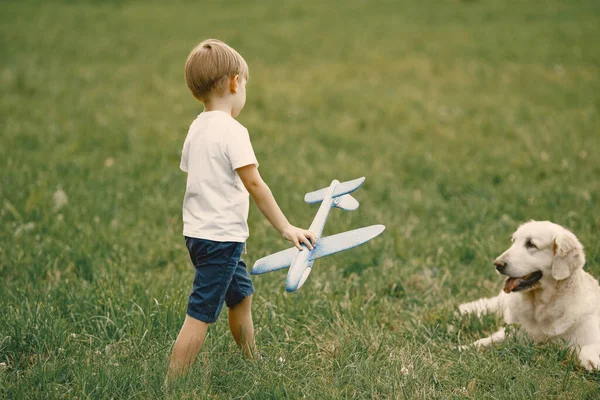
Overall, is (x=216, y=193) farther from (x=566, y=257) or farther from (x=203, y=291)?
(x=566, y=257)

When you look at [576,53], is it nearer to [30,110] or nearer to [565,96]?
[565,96]

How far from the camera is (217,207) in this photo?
3.04 meters

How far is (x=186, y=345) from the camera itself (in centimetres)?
311

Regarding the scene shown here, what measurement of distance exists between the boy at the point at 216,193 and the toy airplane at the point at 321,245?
0.21 ft

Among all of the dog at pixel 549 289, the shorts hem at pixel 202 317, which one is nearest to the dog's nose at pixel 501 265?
the dog at pixel 549 289

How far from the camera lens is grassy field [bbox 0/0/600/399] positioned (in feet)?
10.8

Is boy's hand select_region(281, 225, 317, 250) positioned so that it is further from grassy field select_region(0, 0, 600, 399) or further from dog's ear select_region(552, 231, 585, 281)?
dog's ear select_region(552, 231, 585, 281)

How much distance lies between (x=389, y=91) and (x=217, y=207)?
751 cm

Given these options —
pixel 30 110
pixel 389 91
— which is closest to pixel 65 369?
pixel 30 110

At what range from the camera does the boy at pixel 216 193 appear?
3.01 meters

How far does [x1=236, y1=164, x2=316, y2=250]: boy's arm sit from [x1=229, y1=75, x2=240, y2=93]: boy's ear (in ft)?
1.29

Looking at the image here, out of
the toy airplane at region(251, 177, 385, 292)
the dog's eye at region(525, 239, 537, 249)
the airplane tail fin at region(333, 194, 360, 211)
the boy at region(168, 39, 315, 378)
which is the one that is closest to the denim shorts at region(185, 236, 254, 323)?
the boy at region(168, 39, 315, 378)

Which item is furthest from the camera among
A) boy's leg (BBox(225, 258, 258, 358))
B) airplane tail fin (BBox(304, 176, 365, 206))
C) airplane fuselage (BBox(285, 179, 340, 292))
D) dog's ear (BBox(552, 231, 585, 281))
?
dog's ear (BBox(552, 231, 585, 281))

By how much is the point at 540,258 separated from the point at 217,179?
6.45 ft
